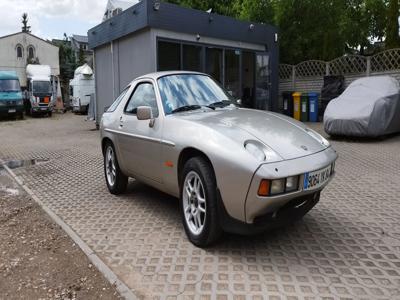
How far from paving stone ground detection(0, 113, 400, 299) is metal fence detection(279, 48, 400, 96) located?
8927 mm

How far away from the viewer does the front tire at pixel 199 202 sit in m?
3.56

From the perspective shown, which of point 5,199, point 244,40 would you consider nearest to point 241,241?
point 5,199

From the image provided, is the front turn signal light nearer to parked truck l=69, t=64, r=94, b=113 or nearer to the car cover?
the car cover

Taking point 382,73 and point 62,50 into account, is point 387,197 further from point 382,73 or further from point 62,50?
point 62,50

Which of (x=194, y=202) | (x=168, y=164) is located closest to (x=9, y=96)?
(x=168, y=164)

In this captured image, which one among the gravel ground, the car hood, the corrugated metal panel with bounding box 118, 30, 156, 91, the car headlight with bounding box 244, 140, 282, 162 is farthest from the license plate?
the corrugated metal panel with bounding box 118, 30, 156, 91

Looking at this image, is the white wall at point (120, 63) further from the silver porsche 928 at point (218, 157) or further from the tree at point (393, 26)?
the tree at point (393, 26)

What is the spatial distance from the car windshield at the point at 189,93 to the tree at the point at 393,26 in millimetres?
15116

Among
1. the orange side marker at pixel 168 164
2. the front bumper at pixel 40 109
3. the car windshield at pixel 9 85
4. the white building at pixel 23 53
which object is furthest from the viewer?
the white building at pixel 23 53

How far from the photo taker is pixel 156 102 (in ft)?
15.4

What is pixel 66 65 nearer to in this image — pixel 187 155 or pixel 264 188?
pixel 187 155

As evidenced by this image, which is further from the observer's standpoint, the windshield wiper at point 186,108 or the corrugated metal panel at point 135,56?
the corrugated metal panel at point 135,56

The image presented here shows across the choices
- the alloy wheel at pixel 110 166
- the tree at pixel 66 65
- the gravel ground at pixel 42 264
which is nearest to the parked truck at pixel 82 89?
the tree at pixel 66 65

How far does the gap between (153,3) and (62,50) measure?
132 feet
